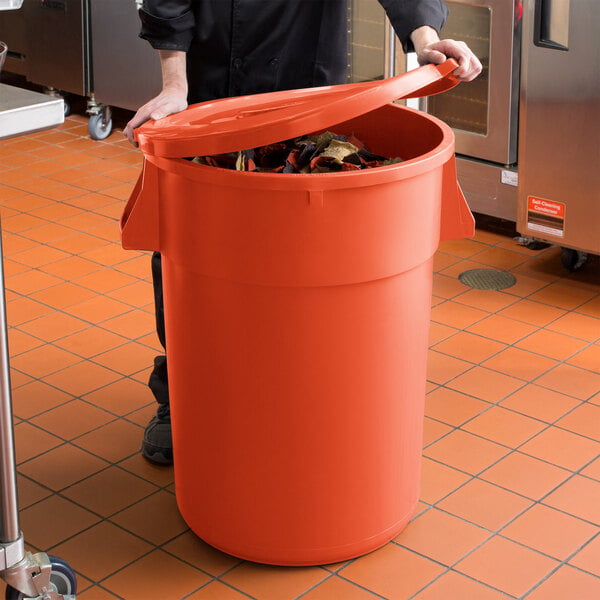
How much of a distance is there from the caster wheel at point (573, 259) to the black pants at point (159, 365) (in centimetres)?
169

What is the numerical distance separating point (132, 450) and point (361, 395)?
856 mm

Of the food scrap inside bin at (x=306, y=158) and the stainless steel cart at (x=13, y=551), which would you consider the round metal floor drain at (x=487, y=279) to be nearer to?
the food scrap inside bin at (x=306, y=158)

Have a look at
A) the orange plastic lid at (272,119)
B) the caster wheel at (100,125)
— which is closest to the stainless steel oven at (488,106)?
the orange plastic lid at (272,119)

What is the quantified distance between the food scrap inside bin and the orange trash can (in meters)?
0.09

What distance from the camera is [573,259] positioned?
12.2 ft

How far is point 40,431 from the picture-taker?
2777 millimetres

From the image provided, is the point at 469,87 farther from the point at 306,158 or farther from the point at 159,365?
→ the point at 306,158

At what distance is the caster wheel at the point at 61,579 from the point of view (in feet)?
6.52

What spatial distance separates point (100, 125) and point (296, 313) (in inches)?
138

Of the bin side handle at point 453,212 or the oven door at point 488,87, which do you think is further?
the oven door at point 488,87

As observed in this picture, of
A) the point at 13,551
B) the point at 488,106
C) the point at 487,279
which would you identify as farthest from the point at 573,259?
the point at 13,551

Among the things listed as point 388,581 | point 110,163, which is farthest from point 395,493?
point 110,163

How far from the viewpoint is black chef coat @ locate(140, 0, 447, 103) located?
2.39 meters

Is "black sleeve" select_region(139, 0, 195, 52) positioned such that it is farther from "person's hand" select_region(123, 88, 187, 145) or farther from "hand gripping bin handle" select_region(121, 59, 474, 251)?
"hand gripping bin handle" select_region(121, 59, 474, 251)
